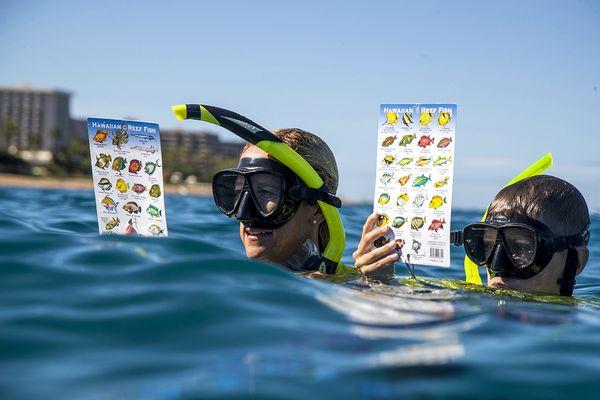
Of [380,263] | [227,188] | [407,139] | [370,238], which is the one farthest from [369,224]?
[227,188]

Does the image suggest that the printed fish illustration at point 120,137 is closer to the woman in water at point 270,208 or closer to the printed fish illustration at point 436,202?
the woman in water at point 270,208

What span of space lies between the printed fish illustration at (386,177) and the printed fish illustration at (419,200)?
0.63 feet

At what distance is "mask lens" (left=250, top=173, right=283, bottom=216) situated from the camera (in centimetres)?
410

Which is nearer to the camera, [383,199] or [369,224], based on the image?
[369,224]

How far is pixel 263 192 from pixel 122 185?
0.87m

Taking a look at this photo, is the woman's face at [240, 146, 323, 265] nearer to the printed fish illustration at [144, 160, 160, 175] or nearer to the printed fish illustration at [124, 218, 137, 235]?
the printed fish illustration at [144, 160, 160, 175]

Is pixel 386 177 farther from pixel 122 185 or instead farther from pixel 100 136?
pixel 100 136

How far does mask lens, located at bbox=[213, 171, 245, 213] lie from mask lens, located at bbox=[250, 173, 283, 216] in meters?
0.09

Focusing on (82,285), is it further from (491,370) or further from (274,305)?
(491,370)

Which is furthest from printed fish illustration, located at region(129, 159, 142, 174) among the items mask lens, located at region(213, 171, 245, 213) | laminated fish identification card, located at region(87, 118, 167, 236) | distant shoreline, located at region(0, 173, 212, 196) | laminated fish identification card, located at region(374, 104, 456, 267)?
distant shoreline, located at region(0, 173, 212, 196)

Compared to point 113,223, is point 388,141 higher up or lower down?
higher up

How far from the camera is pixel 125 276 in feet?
10.0

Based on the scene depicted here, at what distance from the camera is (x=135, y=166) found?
4.30 meters

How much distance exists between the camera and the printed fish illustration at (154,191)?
430 cm
